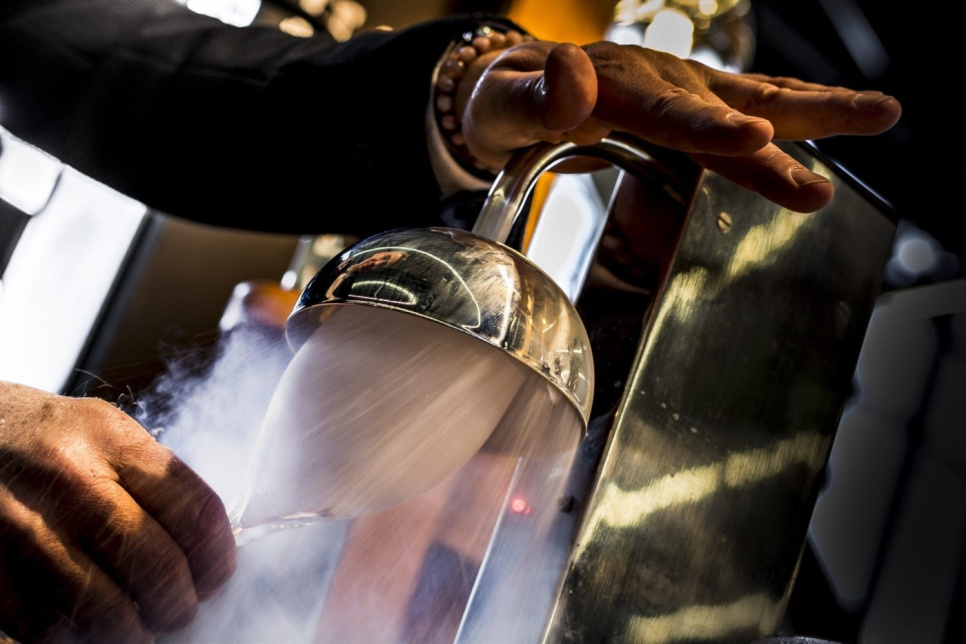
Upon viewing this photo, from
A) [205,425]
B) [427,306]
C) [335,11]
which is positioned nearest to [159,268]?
[335,11]

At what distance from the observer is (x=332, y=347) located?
1.15 ft

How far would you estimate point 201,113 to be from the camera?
2.26 ft

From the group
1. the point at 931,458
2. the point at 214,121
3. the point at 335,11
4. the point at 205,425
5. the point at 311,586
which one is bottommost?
the point at 311,586

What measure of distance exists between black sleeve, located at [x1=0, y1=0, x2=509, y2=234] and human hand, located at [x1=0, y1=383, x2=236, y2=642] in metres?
0.36

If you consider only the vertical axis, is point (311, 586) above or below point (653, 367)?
below

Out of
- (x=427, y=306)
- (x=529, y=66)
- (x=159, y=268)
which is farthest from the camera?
(x=159, y=268)

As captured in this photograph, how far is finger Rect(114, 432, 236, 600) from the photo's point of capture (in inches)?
A: 13.6

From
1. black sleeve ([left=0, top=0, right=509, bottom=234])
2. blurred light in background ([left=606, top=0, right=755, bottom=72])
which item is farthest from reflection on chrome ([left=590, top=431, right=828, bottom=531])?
blurred light in background ([left=606, top=0, right=755, bottom=72])

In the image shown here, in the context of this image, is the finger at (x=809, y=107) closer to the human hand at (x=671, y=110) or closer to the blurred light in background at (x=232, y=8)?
the human hand at (x=671, y=110)

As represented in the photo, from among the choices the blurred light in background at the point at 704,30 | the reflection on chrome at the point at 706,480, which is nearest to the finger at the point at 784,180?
the reflection on chrome at the point at 706,480

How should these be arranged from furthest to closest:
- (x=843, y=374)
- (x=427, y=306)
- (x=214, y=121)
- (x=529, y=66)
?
(x=214, y=121) → (x=843, y=374) → (x=529, y=66) → (x=427, y=306)

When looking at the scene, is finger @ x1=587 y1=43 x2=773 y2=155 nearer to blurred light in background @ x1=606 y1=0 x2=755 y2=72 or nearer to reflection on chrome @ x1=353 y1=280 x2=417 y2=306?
reflection on chrome @ x1=353 y1=280 x2=417 y2=306

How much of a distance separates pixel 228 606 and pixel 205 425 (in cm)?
12

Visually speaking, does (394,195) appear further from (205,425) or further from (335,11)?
(335,11)
